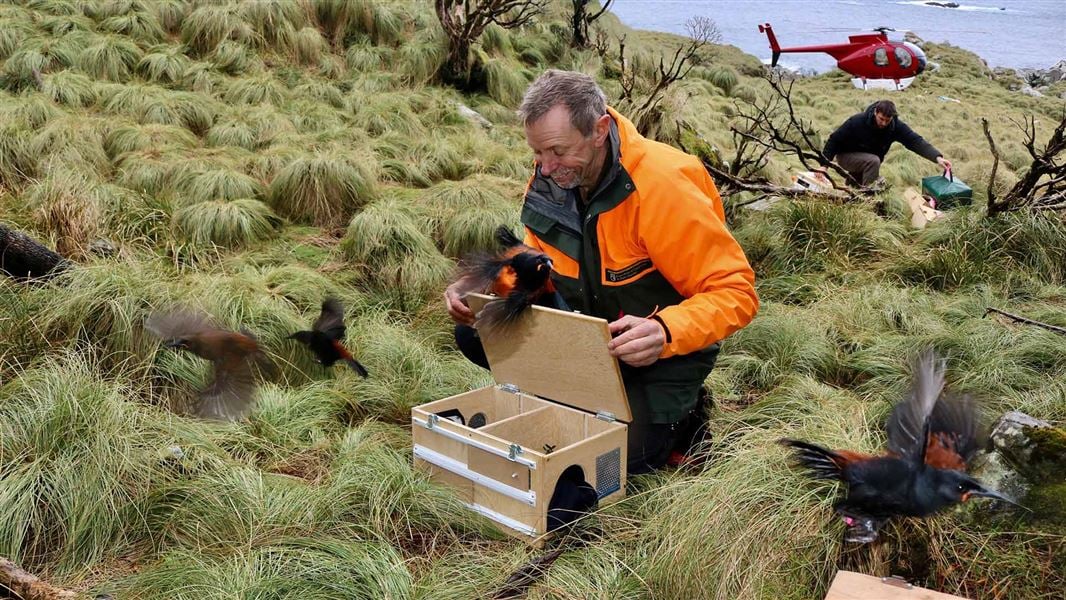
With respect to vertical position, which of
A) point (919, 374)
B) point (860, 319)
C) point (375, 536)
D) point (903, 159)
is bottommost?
point (903, 159)

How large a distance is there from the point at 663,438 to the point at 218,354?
172cm

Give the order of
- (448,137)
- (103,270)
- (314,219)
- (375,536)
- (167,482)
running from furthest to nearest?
(448,137) → (314,219) → (103,270) → (167,482) → (375,536)

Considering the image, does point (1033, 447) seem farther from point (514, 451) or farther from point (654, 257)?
point (514, 451)

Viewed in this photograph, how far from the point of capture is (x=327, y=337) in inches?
147

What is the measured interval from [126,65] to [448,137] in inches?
136

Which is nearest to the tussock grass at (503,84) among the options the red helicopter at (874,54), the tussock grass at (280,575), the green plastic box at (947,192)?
the green plastic box at (947,192)

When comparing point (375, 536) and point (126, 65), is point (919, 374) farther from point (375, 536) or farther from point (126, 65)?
point (126, 65)

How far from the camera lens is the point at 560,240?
2977mm

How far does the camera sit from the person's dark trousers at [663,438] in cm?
299

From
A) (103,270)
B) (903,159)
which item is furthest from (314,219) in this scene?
(903,159)

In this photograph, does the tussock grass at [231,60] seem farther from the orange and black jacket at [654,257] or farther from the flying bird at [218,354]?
the orange and black jacket at [654,257]

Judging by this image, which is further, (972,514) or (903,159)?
(903,159)

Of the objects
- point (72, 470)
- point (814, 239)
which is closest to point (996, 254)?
point (814, 239)

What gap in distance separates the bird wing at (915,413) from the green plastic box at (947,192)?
5718 mm
